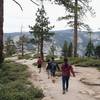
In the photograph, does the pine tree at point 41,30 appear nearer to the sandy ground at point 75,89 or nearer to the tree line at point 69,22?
the tree line at point 69,22

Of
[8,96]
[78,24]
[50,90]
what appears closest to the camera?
[8,96]

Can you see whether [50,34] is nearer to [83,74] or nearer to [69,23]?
[69,23]

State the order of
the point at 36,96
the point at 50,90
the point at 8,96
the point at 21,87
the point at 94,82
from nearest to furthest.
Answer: the point at 8,96 < the point at 36,96 < the point at 21,87 < the point at 50,90 < the point at 94,82

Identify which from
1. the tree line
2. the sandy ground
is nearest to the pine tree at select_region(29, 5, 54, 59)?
the tree line

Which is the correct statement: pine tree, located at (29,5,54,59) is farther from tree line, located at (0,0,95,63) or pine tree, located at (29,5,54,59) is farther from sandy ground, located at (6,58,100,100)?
sandy ground, located at (6,58,100,100)

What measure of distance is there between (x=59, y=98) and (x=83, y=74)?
11152 mm

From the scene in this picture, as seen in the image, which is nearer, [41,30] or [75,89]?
[75,89]

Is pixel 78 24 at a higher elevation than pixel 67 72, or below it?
higher

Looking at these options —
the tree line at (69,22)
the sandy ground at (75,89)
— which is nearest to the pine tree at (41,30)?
the tree line at (69,22)

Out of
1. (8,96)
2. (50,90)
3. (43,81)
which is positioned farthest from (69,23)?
(8,96)

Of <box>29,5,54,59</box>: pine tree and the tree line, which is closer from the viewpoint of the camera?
the tree line

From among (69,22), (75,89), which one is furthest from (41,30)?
(75,89)

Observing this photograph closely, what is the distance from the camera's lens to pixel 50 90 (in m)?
19.7

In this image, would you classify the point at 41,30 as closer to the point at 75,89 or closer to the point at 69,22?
the point at 69,22
